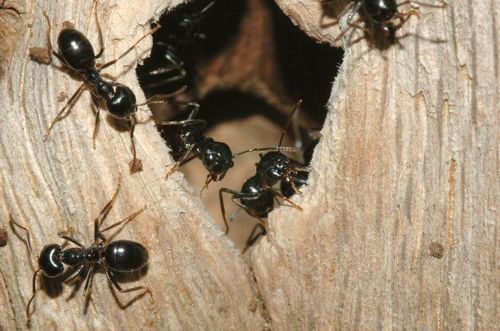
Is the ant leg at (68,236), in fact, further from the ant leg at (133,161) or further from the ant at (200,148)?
the ant at (200,148)

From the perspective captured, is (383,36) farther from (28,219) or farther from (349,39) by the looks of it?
(28,219)

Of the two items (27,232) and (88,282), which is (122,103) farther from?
(88,282)

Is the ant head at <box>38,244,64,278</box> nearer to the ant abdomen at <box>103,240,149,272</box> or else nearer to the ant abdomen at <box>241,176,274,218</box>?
the ant abdomen at <box>103,240,149,272</box>

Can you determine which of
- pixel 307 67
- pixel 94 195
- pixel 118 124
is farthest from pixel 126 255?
pixel 307 67

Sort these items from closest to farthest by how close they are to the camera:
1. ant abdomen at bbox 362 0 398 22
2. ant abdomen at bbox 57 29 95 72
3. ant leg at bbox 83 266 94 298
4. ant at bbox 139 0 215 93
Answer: ant abdomen at bbox 362 0 398 22 < ant abdomen at bbox 57 29 95 72 < ant leg at bbox 83 266 94 298 < ant at bbox 139 0 215 93

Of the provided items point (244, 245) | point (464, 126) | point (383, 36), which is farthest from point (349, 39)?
point (244, 245)

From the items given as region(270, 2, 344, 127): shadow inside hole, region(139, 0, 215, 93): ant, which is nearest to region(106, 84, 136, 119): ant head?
region(139, 0, 215, 93): ant

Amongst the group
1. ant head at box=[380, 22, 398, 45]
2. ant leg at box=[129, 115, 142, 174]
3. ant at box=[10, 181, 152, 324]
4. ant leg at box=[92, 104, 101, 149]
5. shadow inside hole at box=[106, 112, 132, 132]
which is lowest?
ant at box=[10, 181, 152, 324]
